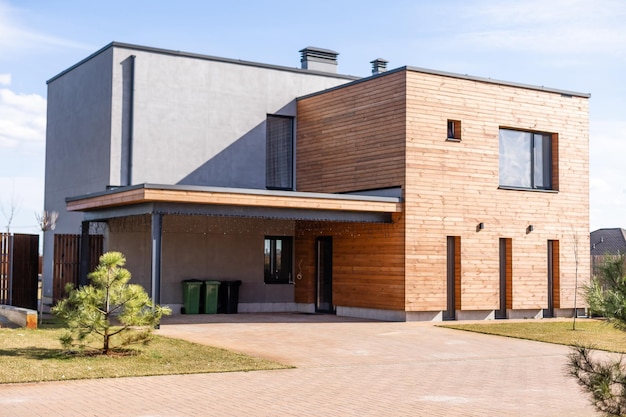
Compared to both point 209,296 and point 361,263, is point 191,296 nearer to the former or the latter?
point 209,296

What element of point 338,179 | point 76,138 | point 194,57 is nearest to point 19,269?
point 76,138

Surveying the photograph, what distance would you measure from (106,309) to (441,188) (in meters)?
10.3

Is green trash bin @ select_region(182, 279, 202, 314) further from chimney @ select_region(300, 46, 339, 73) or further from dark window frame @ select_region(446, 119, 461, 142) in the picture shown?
chimney @ select_region(300, 46, 339, 73)

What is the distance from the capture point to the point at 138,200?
17.0m

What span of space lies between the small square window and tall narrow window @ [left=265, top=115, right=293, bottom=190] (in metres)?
5.41

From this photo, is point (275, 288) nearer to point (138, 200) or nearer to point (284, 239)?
point (284, 239)

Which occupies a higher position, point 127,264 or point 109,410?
point 127,264

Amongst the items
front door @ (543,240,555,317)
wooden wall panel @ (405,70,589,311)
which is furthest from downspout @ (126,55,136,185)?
front door @ (543,240,555,317)

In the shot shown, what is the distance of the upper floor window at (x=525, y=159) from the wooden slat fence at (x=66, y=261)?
1132 centimetres

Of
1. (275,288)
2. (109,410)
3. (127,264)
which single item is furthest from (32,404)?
(275,288)

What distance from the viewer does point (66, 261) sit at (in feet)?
68.6

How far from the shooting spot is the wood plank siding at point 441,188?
20.2 m

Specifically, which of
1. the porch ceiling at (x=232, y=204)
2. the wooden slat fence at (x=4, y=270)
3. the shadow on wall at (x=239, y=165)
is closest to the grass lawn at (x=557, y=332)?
the porch ceiling at (x=232, y=204)

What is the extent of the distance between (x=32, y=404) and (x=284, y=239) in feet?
49.8
